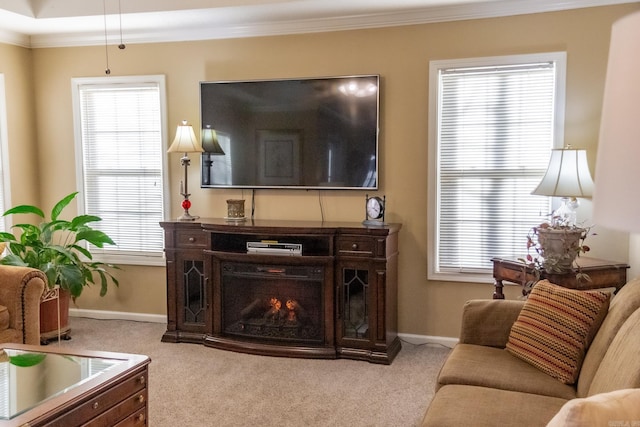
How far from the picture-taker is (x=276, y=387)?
3.59m

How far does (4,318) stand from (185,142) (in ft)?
5.59

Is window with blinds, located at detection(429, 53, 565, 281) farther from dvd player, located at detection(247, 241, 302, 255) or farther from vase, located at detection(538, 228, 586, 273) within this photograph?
dvd player, located at detection(247, 241, 302, 255)

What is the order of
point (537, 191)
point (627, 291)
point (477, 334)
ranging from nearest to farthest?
point (627, 291) → point (477, 334) → point (537, 191)

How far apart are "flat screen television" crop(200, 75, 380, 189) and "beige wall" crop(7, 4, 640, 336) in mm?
118

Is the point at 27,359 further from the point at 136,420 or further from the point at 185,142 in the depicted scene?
the point at 185,142

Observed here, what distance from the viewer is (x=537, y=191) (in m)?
3.64

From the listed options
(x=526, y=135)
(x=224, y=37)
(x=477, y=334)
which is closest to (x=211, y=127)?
(x=224, y=37)

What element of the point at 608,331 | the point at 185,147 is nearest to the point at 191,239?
the point at 185,147

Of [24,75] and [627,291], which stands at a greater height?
[24,75]

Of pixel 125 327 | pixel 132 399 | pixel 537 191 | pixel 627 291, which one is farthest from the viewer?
pixel 125 327

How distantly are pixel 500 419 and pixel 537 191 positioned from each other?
1.93 meters

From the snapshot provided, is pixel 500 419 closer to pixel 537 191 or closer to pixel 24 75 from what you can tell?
pixel 537 191

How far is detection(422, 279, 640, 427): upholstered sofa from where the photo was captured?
2.07 metres

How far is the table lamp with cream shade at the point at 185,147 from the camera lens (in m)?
4.37
